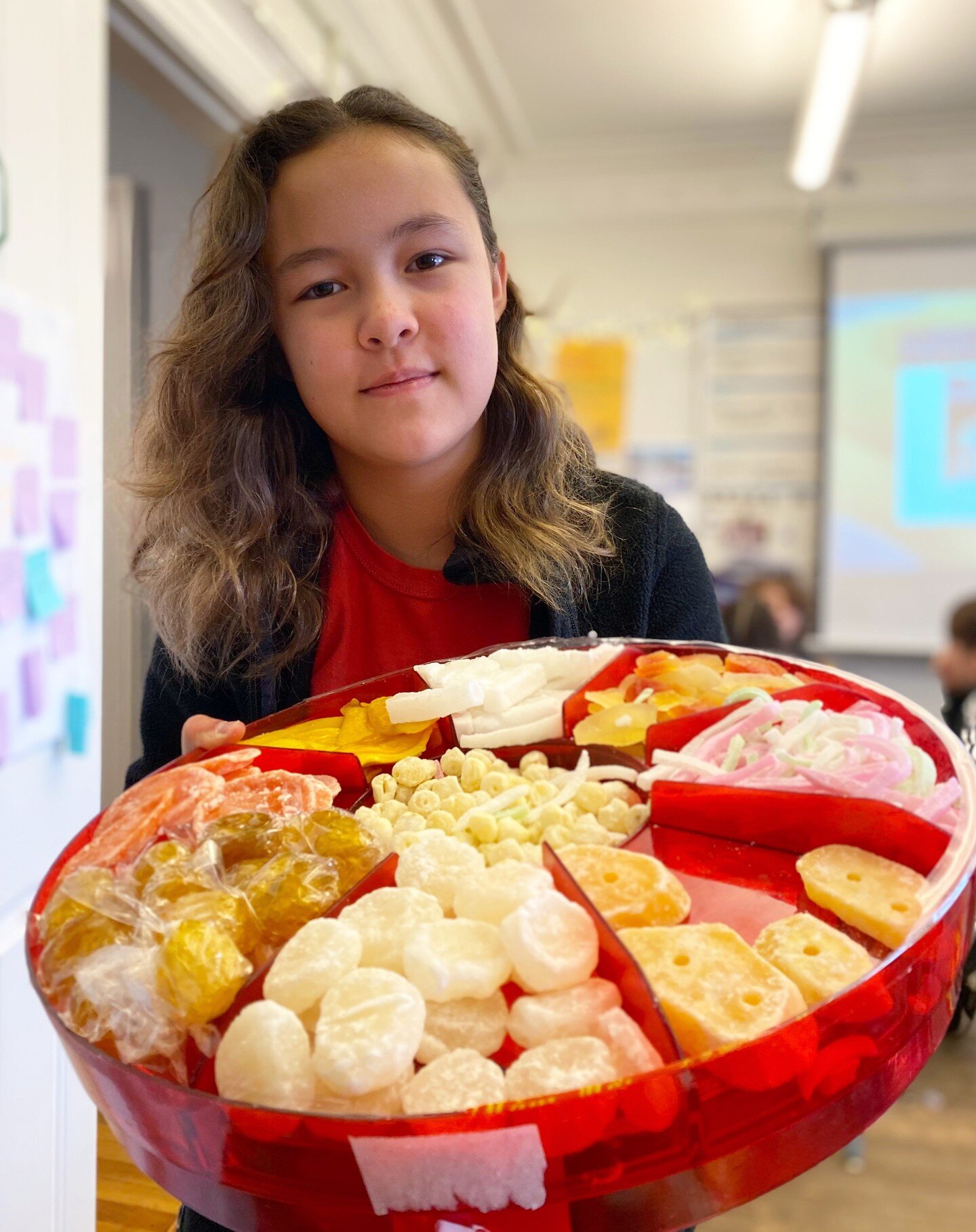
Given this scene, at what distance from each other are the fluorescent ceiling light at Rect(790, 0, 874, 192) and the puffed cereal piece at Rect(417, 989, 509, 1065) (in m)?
2.72

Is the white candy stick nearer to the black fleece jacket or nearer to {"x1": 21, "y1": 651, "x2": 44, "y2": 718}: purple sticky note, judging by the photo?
A: the black fleece jacket

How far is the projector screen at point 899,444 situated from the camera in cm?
429

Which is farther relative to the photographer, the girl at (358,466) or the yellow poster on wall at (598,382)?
the yellow poster on wall at (598,382)

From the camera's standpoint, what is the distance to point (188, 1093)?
1.28 feet

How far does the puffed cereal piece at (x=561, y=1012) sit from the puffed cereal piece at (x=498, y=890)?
1.7 inches

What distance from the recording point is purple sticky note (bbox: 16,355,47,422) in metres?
1.47

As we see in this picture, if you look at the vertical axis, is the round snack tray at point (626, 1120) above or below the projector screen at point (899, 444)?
below

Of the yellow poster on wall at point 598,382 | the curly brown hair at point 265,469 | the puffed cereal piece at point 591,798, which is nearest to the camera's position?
the puffed cereal piece at point 591,798

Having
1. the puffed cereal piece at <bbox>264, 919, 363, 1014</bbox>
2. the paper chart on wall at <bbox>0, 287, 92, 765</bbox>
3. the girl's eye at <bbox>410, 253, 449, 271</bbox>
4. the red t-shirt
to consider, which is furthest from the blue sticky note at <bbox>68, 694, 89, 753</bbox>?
the puffed cereal piece at <bbox>264, 919, 363, 1014</bbox>

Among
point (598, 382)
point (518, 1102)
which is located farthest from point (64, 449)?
point (598, 382)

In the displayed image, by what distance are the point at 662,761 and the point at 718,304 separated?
4.30 meters

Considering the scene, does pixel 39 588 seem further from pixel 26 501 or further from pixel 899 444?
→ pixel 899 444

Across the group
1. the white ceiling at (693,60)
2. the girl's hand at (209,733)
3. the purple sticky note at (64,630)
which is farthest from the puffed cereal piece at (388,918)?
the white ceiling at (693,60)

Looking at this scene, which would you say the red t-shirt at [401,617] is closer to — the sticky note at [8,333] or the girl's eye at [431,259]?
the girl's eye at [431,259]
